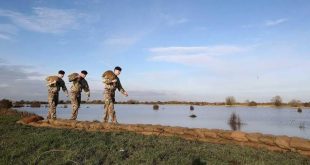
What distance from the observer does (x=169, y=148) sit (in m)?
9.77

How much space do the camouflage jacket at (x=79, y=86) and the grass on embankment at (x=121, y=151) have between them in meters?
5.89

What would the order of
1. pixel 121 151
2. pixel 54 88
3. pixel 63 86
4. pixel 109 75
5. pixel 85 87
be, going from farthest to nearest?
pixel 63 86 < pixel 54 88 < pixel 85 87 < pixel 109 75 < pixel 121 151

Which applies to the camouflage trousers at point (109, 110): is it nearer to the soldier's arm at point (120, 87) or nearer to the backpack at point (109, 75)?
the soldier's arm at point (120, 87)

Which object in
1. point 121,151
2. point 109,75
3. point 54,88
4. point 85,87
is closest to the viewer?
point 121,151

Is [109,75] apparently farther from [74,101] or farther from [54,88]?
[54,88]

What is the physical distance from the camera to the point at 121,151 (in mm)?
9312

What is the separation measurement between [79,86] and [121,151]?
28.3 ft

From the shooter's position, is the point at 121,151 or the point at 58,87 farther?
the point at 58,87

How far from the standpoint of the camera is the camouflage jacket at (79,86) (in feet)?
56.7

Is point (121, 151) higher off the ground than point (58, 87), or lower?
lower

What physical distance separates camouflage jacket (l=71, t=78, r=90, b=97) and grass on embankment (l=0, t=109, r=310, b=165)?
5890mm

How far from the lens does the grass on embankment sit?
8609 mm

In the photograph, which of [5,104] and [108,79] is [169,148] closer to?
[108,79]

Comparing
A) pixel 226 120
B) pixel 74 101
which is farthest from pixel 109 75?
pixel 226 120
